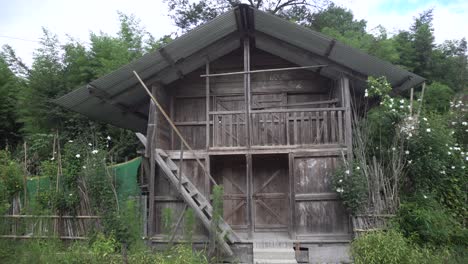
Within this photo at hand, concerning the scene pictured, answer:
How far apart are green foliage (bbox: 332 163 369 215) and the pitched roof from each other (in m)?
2.58

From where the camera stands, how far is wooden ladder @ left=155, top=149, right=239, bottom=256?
27.3ft

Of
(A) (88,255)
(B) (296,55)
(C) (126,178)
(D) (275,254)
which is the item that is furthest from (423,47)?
(A) (88,255)

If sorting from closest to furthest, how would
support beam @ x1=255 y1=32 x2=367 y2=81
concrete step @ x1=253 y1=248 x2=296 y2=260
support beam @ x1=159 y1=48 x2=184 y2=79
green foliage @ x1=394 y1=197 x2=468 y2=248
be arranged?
green foliage @ x1=394 y1=197 x2=468 y2=248, concrete step @ x1=253 y1=248 x2=296 y2=260, support beam @ x1=159 y1=48 x2=184 y2=79, support beam @ x1=255 y1=32 x2=367 y2=81

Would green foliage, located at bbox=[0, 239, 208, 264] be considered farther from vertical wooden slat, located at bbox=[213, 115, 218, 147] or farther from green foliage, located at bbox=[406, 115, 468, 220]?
green foliage, located at bbox=[406, 115, 468, 220]

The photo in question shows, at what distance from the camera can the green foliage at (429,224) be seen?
307 inches

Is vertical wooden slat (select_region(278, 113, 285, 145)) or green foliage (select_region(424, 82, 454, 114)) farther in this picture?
green foliage (select_region(424, 82, 454, 114))

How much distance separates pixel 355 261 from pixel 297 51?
17.1 feet

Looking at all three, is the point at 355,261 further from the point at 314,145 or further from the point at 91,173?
→ the point at 91,173

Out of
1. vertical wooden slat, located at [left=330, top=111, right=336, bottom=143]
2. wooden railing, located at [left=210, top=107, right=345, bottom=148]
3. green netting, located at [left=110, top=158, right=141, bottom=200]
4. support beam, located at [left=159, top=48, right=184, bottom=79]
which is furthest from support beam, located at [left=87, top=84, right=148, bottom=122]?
vertical wooden slat, located at [left=330, top=111, right=336, bottom=143]

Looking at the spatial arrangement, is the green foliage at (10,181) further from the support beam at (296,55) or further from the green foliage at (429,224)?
the green foliage at (429,224)

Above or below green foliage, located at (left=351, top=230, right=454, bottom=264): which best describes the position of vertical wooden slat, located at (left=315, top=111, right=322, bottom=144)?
above

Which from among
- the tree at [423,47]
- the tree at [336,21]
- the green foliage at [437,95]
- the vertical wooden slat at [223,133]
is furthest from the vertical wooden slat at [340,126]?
the tree at [336,21]

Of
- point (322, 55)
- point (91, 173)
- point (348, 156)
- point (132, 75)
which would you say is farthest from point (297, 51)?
point (91, 173)

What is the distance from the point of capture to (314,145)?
907 centimetres
